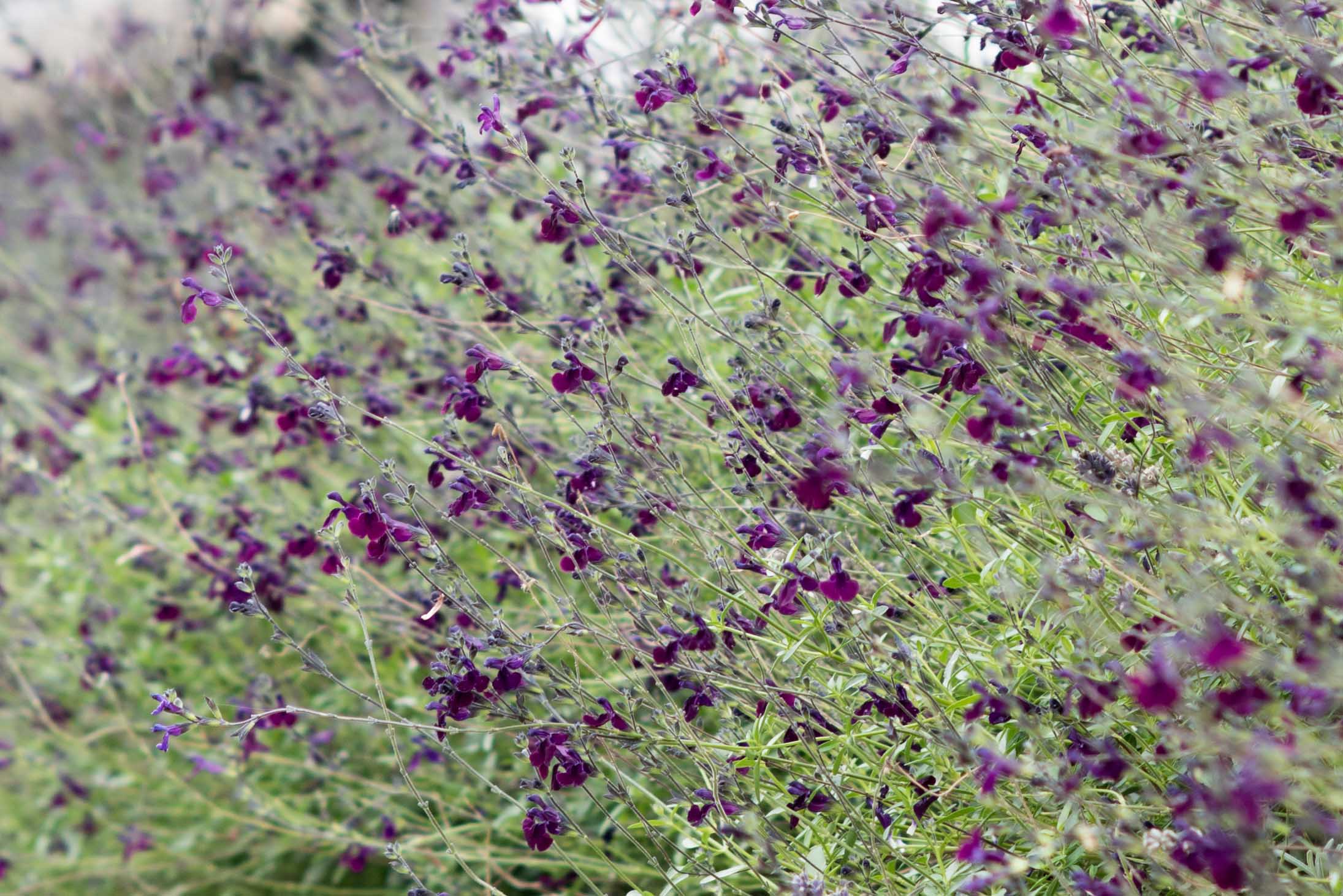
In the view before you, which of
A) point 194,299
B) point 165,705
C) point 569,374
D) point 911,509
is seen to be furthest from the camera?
point 194,299

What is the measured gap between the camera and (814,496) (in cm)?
180

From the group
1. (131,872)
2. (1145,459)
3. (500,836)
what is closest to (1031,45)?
(1145,459)

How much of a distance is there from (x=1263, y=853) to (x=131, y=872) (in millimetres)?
3539

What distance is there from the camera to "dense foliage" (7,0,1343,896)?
1.84 m

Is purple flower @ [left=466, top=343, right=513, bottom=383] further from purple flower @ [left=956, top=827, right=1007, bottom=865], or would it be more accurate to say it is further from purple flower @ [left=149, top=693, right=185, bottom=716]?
purple flower @ [left=956, top=827, right=1007, bottom=865]

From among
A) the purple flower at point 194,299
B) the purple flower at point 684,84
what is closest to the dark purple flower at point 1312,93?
the purple flower at point 684,84

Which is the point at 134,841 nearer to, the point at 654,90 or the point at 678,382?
Result: the point at 678,382

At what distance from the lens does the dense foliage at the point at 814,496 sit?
1840 millimetres

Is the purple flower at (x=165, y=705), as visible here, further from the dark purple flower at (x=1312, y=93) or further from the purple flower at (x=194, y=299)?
the dark purple flower at (x=1312, y=93)

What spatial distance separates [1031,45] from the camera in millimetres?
2070

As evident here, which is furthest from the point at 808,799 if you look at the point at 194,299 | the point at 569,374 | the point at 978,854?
the point at 194,299

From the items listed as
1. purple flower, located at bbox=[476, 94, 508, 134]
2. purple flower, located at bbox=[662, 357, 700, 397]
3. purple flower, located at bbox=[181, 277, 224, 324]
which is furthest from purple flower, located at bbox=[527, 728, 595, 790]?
purple flower, located at bbox=[476, 94, 508, 134]

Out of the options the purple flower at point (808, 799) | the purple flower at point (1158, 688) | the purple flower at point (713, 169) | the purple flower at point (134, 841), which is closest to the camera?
the purple flower at point (1158, 688)

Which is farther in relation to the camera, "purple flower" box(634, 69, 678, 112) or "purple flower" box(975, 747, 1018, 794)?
"purple flower" box(634, 69, 678, 112)
